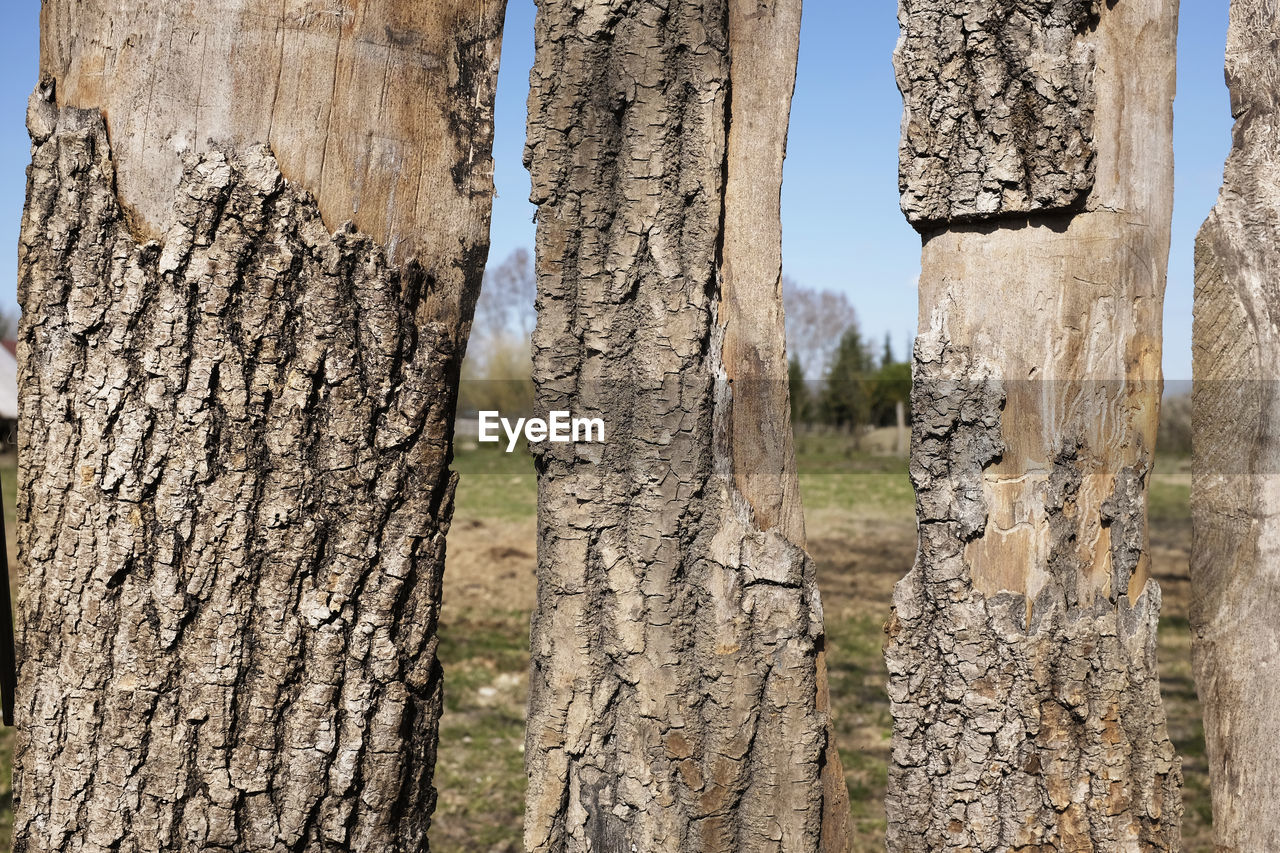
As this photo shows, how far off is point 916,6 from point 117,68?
1408mm

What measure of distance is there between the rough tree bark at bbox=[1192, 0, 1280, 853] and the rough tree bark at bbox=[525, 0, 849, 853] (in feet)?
2.58

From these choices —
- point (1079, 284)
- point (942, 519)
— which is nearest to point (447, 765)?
point (942, 519)

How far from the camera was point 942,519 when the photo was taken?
1800 mm

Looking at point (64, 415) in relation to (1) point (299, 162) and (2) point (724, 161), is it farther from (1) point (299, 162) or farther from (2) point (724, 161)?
(2) point (724, 161)

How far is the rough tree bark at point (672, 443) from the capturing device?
182cm

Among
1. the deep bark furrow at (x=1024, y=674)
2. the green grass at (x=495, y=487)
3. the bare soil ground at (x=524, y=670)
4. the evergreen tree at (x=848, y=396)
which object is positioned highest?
the evergreen tree at (x=848, y=396)

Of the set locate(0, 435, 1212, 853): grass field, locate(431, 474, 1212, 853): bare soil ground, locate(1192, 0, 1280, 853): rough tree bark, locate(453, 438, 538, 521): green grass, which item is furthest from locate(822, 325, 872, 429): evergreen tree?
locate(1192, 0, 1280, 853): rough tree bark

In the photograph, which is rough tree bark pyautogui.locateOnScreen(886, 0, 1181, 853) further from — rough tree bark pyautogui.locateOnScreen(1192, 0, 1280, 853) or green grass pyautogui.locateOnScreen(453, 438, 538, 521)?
green grass pyautogui.locateOnScreen(453, 438, 538, 521)

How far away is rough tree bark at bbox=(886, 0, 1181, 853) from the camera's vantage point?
174 centimetres

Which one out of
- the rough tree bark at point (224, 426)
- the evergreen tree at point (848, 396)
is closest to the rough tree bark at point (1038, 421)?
the rough tree bark at point (224, 426)

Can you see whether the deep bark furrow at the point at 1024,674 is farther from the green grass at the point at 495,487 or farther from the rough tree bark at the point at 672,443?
Answer: the green grass at the point at 495,487

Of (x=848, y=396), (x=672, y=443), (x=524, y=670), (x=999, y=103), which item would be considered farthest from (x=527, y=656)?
(x=848, y=396)

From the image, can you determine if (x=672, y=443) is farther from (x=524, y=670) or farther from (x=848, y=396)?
(x=848, y=396)

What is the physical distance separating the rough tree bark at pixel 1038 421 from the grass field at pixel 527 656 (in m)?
0.99
